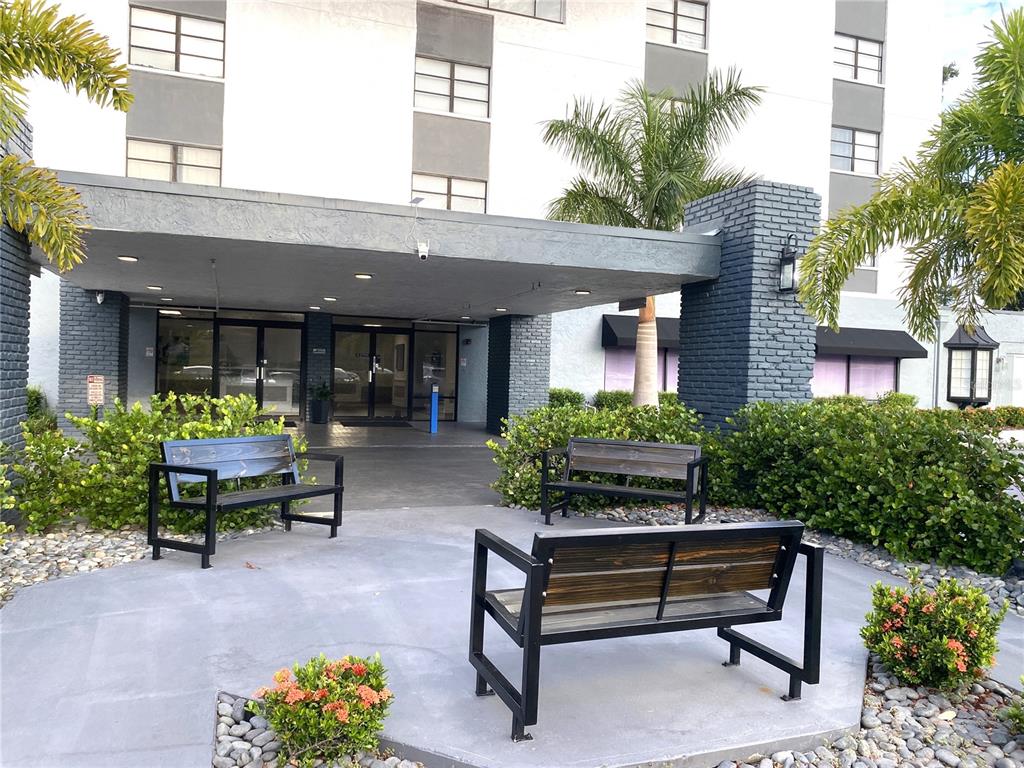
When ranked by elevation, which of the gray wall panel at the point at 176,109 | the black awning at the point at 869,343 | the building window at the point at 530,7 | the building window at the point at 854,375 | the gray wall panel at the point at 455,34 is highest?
the building window at the point at 530,7

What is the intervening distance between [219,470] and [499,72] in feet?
54.1

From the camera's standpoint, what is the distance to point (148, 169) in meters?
17.2

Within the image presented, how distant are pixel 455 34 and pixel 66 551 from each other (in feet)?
57.5

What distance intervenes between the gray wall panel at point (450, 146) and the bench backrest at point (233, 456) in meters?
13.5

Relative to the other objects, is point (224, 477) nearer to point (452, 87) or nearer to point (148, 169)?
point (148, 169)

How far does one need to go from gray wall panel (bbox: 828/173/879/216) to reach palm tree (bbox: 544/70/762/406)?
31.8 feet

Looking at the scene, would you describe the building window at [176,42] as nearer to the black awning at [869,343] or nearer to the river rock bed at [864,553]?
the river rock bed at [864,553]

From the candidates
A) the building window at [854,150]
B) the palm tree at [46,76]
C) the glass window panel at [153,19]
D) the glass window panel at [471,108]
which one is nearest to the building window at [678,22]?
the building window at [854,150]

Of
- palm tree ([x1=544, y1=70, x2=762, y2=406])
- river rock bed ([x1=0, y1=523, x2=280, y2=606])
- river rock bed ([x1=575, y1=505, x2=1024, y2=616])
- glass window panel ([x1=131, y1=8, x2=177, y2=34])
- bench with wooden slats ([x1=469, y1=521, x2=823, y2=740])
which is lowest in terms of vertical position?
river rock bed ([x1=0, y1=523, x2=280, y2=606])

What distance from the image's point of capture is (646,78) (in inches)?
842

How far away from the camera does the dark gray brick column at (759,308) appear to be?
8875 mm

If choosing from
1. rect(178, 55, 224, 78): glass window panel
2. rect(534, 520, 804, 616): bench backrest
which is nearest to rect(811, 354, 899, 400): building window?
rect(178, 55, 224, 78): glass window panel

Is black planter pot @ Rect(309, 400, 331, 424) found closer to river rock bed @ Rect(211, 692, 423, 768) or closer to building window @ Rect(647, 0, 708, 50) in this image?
building window @ Rect(647, 0, 708, 50)

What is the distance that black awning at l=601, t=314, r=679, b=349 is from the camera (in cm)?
2052
